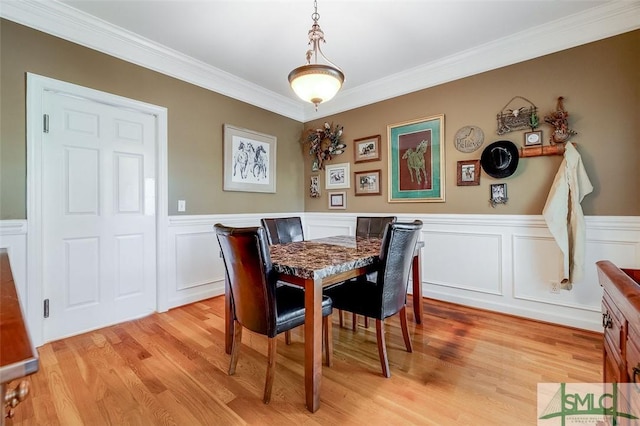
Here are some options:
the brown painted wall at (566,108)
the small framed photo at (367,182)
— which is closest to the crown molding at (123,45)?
the small framed photo at (367,182)

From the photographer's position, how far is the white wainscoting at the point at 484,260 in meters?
2.24

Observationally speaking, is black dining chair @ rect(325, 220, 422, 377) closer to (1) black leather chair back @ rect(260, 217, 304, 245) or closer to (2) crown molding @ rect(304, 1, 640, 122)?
(1) black leather chair back @ rect(260, 217, 304, 245)

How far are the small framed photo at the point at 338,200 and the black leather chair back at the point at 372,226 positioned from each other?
0.96 m

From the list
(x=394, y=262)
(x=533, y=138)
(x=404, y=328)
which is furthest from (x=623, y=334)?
(x=533, y=138)

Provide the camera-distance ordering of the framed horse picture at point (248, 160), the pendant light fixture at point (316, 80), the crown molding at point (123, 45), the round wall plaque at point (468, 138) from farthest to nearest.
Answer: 1. the framed horse picture at point (248, 160)
2. the round wall plaque at point (468, 138)
3. the crown molding at point (123, 45)
4. the pendant light fixture at point (316, 80)

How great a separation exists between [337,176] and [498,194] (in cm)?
194

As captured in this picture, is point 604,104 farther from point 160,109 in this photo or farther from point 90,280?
point 90,280

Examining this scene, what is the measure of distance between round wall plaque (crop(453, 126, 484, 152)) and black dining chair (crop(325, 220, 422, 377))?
5.14ft

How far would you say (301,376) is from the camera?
5.85 ft

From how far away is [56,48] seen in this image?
224cm

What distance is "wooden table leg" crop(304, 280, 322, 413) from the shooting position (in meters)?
1.44

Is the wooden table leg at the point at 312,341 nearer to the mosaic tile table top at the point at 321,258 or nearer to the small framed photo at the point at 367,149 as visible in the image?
the mosaic tile table top at the point at 321,258

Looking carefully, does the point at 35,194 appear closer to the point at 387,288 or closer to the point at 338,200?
the point at 387,288

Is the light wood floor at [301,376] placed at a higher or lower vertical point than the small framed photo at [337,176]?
lower
